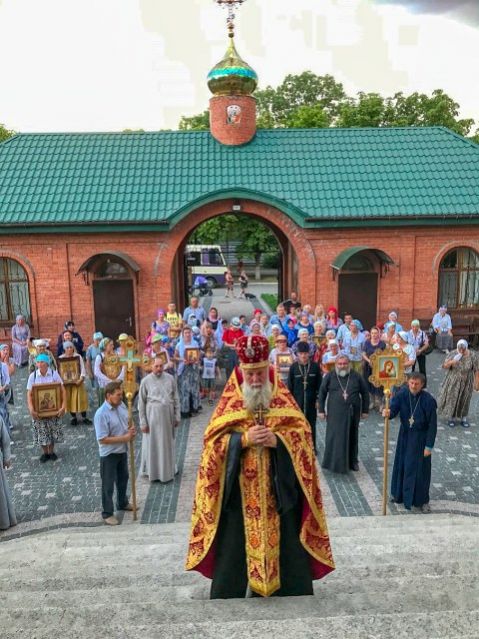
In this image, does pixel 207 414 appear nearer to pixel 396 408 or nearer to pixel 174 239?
pixel 396 408

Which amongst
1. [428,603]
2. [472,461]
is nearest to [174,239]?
[472,461]

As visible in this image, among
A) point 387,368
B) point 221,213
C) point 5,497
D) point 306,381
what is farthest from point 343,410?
point 221,213

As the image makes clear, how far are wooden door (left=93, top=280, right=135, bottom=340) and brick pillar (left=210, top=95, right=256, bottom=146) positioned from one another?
5779 millimetres

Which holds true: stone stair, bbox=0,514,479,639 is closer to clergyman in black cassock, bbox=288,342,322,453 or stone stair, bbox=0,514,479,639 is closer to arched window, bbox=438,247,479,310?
clergyman in black cassock, bbox=288,342,322,453

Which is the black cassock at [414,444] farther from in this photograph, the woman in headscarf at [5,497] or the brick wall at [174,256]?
the brick wall at [174,256]

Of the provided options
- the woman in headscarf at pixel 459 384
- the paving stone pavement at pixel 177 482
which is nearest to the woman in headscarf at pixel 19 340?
the paving stone pavement at pixel 177 482

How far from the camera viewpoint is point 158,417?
8484mm

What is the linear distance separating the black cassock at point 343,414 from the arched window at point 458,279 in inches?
396

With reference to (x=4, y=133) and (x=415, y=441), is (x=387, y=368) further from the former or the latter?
(x=4, y=133)

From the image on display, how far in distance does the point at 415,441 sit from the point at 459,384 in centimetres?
375

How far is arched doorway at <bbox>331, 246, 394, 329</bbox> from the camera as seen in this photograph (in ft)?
57.4

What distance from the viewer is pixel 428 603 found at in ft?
14.4

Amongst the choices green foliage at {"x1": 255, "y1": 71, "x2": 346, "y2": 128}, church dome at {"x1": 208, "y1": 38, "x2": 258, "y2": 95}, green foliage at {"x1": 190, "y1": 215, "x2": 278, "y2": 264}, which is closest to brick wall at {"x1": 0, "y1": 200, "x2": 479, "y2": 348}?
church dome at {"x1": 208, "y1": 38, "x2": 258, "y2": 95}

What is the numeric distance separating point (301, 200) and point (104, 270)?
616 cm
